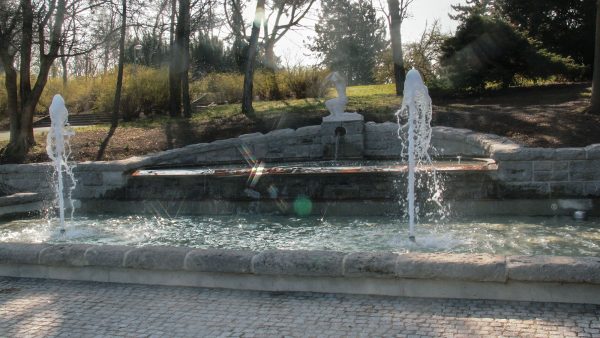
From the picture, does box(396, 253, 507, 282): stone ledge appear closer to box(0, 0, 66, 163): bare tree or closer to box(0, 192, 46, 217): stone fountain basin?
box(0, 192, 46, 217): stone fountain basin

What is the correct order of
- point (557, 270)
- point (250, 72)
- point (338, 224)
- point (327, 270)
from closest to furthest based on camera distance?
1. point (557, 270)
2. point (327, 270)
3. point (338, 224)
4. point (250, 72)

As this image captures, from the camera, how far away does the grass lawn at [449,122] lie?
1131 cm

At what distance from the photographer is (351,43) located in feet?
166

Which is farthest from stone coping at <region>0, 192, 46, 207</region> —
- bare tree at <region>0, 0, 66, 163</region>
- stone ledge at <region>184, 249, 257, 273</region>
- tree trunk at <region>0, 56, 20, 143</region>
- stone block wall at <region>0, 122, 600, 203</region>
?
stone ledge at <region>184, 249, 257, 273</region>

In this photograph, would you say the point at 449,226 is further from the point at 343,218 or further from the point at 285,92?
the point at 285,92

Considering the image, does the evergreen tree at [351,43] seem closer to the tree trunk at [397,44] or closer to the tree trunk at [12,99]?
the tree trunk at [397,44]

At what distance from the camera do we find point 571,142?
405 inches

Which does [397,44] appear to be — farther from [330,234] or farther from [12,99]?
[330,234]

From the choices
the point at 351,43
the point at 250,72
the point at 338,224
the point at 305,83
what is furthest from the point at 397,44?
the point at 351,43

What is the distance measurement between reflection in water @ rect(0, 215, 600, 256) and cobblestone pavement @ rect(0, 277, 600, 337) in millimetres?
1717

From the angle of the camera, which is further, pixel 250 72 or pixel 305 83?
pixel 305 83

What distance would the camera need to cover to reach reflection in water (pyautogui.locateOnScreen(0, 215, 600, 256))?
612 centimetres

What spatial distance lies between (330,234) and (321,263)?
2489mm

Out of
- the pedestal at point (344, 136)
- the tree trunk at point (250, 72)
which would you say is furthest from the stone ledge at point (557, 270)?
the tree trunk at point (250, 72)
